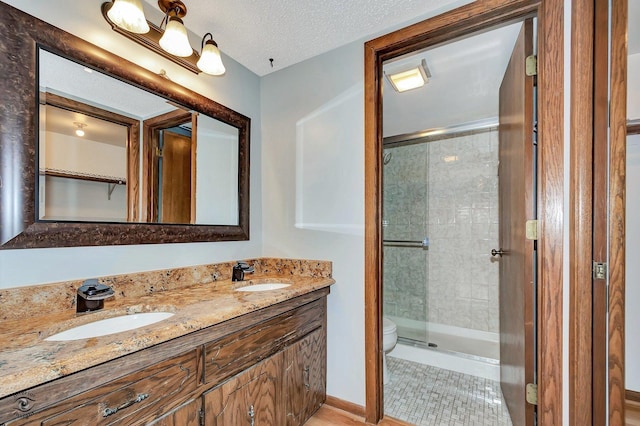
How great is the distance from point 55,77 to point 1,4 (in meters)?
0.24

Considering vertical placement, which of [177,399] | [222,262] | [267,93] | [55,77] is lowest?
[177,399]

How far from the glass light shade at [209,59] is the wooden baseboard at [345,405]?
6.61ft

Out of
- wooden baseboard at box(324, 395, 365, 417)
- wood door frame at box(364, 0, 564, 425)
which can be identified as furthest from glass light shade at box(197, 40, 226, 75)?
wooden baseboard at box(324, 395, 365, 417)

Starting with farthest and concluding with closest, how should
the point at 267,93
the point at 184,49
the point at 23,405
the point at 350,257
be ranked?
the point at 267,93 < the point at 350,257 < the point at 184,49 < the point at 23,405

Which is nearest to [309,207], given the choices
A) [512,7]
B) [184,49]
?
[184,49]

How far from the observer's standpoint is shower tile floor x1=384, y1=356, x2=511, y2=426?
1693 millimetres

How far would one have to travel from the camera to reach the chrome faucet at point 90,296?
1.04 m

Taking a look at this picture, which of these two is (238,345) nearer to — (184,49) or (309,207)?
(309,207)

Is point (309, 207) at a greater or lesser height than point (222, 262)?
greater

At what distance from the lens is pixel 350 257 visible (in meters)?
1.74

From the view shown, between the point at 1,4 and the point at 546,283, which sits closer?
the point at 1,4

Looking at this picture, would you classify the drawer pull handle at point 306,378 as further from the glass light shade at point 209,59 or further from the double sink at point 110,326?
the glass light shade at point 209,59

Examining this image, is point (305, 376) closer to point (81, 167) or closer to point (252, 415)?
point (252, 415)

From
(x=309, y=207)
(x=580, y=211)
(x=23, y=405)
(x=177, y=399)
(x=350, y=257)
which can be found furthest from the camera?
(x=309, y=207)
